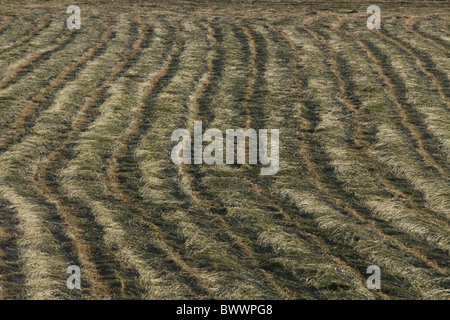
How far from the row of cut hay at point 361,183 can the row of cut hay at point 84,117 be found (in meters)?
4.14

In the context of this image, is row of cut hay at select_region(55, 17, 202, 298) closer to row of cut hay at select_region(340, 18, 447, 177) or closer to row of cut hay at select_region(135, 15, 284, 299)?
row of cut hay at select_region(135, 15, 284, 299)

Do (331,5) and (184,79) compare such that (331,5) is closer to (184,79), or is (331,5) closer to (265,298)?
(184,79)

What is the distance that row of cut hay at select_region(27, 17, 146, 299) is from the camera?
327 inches

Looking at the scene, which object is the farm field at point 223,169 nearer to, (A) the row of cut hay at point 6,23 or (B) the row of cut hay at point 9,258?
(B) the row of cut hay at point 9,258

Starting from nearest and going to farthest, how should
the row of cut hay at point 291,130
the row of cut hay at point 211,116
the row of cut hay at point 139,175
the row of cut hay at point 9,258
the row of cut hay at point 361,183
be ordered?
the row of cut hay at point 9,258 → the row of cut hay at point 139,175 → the row of cut hay at point 291,130 → the row of cut hay at point 211,116 → the row of cut hay at point 361,183

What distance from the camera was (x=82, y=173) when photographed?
11242 millimetres

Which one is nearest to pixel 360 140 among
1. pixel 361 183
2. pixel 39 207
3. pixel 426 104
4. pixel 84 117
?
pixel 361 183

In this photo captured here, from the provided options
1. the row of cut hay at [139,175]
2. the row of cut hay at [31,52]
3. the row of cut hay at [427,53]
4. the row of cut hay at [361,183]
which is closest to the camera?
the row of cut hay at [139,175]

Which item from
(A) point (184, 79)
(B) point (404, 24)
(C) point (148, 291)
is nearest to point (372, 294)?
(C) point (148, 291)

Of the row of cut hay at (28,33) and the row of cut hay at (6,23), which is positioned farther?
the row of cut hay at (6,23)

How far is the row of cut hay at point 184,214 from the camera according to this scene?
785cm

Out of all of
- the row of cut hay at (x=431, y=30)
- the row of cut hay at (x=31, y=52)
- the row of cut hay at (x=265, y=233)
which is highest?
the row of cut hay at (x=431, y=30)

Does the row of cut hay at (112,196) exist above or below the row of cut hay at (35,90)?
below

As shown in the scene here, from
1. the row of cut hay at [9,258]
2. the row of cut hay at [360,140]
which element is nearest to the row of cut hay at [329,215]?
the row of cut hay at [360,140]
